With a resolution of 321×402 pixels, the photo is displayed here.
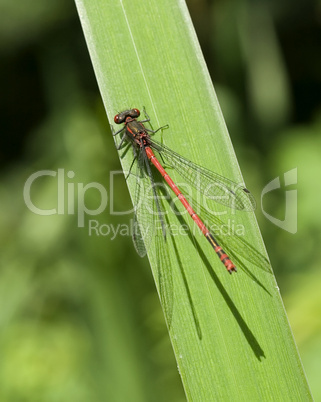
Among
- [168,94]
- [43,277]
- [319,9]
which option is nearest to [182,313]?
[168,94]

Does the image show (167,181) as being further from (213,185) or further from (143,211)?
(213,185)

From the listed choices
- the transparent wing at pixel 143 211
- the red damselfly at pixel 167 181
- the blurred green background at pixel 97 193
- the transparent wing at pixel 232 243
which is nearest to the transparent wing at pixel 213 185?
the red damselfly at pixel 167 181

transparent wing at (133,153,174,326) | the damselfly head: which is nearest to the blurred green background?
transparent wing at (133,153,174,326)

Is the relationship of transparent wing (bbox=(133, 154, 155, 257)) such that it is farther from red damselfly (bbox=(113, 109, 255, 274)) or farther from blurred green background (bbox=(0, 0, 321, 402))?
blurred green background (bbox=(0, 0, 321, 402))

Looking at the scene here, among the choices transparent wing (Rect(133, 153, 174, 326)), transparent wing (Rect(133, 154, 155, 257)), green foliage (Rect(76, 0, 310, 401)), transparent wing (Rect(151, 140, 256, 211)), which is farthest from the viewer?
transparent wing (Rect(133, 154, 155, 257))

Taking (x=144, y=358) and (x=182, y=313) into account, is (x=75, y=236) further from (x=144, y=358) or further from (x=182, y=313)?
(x=182, y=313)

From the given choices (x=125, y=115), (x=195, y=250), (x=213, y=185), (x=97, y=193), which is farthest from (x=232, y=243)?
(x=97, y=193)

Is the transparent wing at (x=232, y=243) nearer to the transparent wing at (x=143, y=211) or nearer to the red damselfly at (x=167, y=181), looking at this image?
the red damselfly at (x=167, y=181)

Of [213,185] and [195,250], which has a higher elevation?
[213,185]
